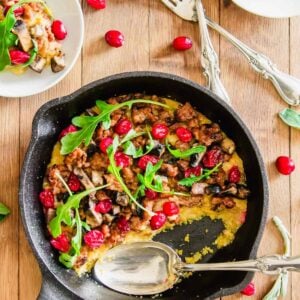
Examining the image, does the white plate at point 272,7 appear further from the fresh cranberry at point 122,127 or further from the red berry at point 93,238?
the red berry at point 93,238

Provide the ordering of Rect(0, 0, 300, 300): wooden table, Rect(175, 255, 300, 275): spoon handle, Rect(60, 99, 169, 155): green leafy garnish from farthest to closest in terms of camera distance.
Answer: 1. Rect(0, 0, 300, 300): wooden table
2. Rect(60, 99, 169, 155): green leafy garnish
3. Rect(175, 255, 300, 275): spoon handle

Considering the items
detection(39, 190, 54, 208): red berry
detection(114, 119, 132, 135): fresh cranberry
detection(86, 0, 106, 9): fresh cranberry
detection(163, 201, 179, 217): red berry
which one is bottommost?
detection(163, 201, 179, 217): red berry

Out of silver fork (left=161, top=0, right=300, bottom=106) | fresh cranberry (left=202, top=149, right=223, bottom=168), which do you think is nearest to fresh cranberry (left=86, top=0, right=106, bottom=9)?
silver fork (left=161, top=0, right=300, bottom=106)

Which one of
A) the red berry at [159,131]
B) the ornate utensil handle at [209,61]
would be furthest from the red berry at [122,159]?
the ornate utensil handle at [209,61]

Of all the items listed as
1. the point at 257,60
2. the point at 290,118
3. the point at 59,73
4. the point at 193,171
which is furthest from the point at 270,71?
the point at 59,73

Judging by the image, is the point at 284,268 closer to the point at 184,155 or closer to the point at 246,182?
the point at 246,182

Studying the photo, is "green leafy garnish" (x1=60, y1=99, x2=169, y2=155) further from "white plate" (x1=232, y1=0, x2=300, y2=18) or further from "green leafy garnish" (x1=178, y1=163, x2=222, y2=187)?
"white plate" (x1=232, y1=0, x2=300, y2=18)

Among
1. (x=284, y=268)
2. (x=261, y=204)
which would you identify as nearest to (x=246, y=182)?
(x=261, y=204)

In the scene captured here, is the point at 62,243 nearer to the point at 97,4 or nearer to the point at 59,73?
the point at 59,73
